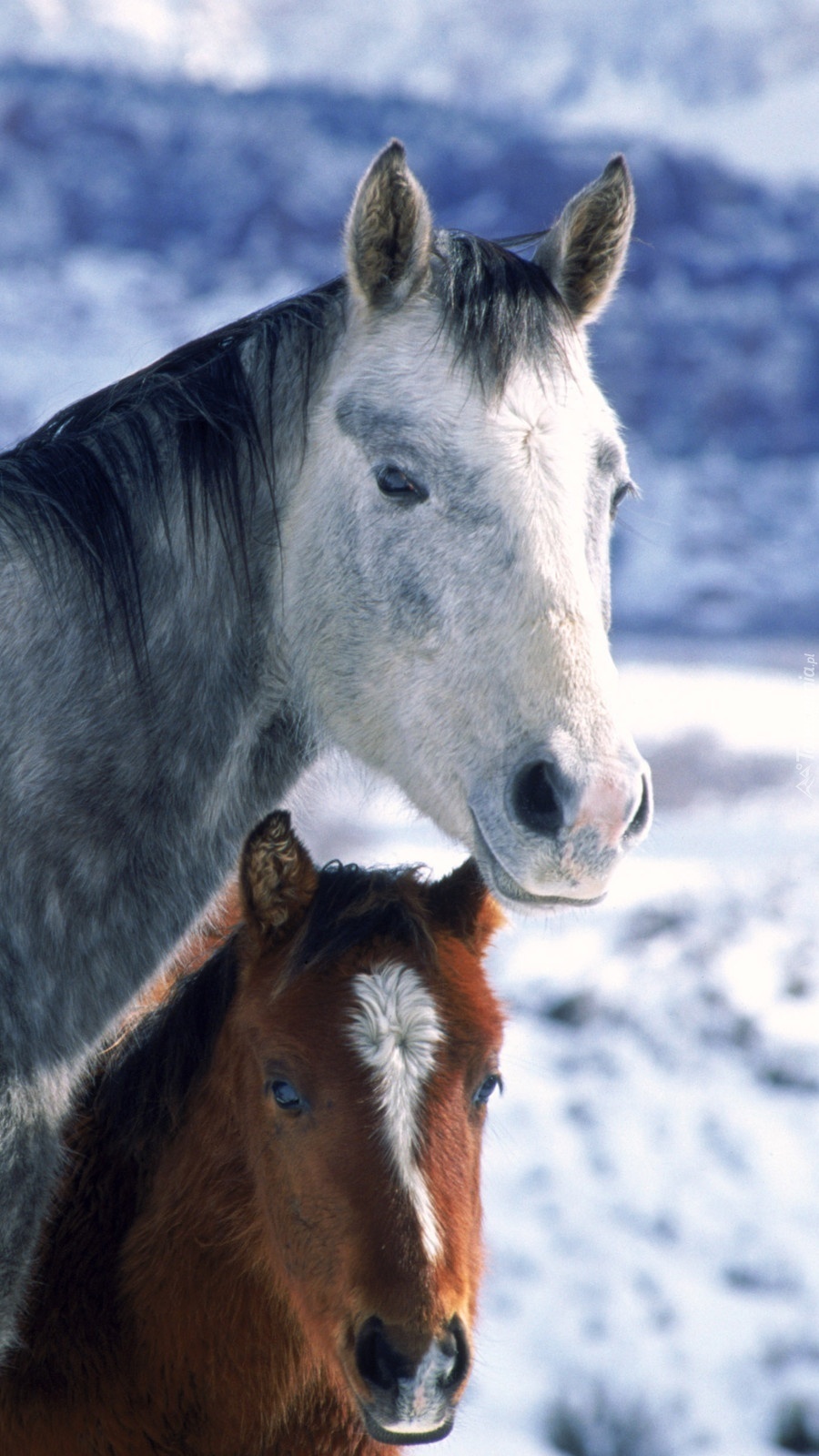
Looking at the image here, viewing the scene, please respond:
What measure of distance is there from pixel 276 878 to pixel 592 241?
1.58m

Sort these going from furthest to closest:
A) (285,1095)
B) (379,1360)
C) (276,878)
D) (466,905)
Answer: (466,905), (276,878), (285,1095), (379,1360)

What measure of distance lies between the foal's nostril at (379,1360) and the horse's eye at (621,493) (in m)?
1.67

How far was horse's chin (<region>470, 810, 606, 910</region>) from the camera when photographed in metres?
2.08

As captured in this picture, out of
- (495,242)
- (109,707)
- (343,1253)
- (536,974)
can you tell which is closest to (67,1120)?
(343,1253)

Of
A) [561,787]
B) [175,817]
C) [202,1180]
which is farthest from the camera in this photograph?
[202,1180]

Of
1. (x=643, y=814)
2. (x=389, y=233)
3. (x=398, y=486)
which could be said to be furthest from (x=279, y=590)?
(x=643, y=814)

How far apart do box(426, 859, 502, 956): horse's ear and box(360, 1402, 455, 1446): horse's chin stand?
965 mm

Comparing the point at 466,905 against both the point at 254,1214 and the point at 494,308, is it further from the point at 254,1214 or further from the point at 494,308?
the point at 494,308

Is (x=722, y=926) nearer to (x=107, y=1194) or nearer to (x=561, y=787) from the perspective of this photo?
(x=107, y=1194)

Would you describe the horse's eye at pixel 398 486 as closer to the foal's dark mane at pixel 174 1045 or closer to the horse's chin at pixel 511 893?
the horse's chin at pixel 511 893

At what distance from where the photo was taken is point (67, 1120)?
2.54m

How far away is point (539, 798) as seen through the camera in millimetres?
2039

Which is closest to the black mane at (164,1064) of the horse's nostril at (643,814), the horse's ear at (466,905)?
the horse's ear at (466,905)

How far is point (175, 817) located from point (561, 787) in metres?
0.89
